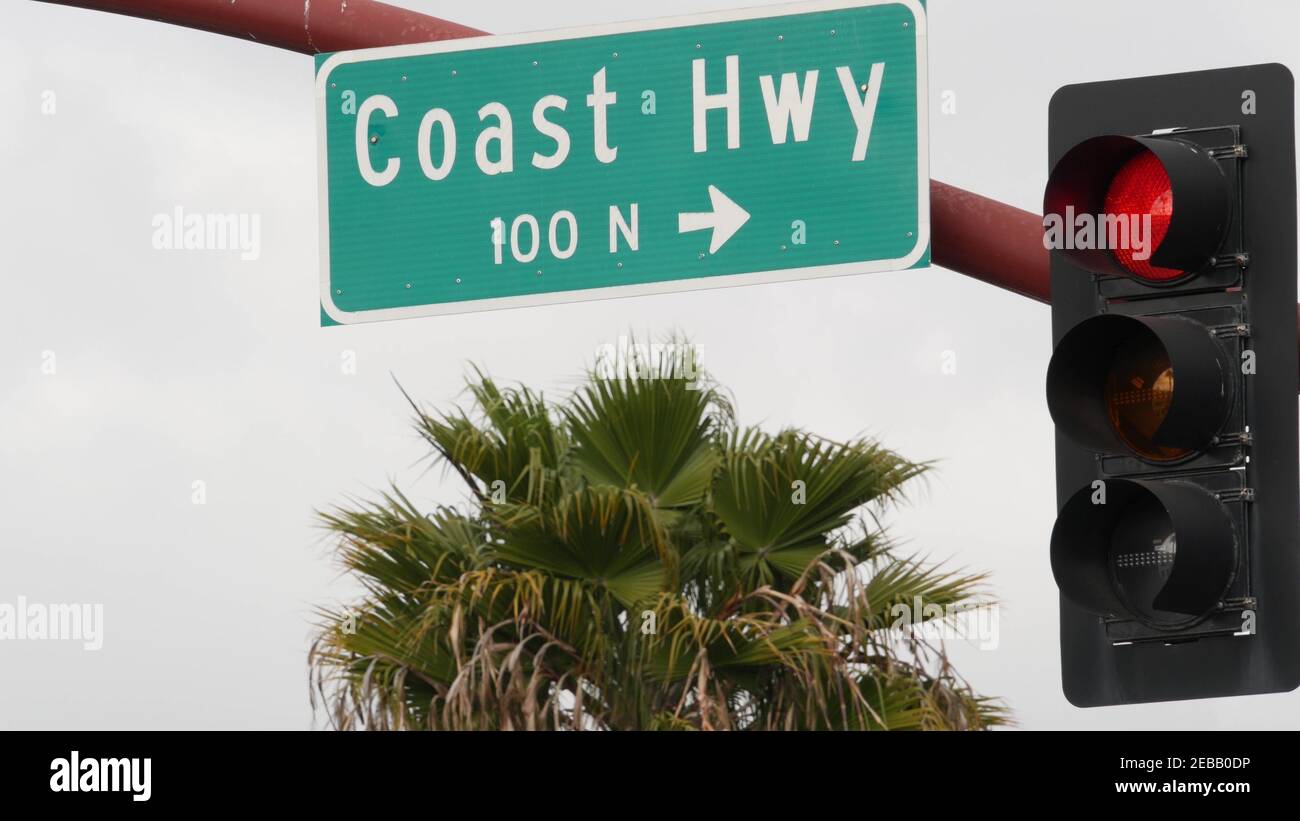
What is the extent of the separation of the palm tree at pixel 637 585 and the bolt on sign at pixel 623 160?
5.09m

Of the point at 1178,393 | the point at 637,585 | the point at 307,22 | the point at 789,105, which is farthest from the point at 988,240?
the point at 637,585

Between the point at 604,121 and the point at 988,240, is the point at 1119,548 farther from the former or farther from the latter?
the point at 604,121

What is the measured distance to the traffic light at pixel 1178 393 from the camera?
3547mm

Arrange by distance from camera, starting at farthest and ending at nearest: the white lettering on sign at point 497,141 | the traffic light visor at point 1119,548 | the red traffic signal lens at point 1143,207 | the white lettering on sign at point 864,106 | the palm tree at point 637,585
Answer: the palm tree at point 637,585 < the white lettering on sign at point 497,141 < the white lettering on sign at point 864,106 < the red traffic signal lens at point 1143,207 < the traffic light visor at point 1119,548

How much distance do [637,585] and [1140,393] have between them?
6.56 metres

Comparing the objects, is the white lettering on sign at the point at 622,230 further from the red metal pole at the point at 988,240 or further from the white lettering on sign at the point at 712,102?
the red metal pole at the point at 988,240

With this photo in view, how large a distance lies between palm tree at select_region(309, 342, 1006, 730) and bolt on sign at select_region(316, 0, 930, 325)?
5.09 metres

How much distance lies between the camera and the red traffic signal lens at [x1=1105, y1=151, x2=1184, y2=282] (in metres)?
3.75

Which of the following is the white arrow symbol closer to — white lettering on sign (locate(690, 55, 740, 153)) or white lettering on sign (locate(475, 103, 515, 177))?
white lettering on sign (locate(690, 55, 740, 153))

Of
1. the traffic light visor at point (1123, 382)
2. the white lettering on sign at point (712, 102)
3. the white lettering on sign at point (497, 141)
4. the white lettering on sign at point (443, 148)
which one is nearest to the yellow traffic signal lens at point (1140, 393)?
the traffic light visor at point (1123, 382)

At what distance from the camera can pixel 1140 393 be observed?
3.74 m

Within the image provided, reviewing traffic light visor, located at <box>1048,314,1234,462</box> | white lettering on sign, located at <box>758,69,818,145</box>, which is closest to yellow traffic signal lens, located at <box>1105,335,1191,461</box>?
traffic light visor, located at <box>1048,314,1234,462</box>

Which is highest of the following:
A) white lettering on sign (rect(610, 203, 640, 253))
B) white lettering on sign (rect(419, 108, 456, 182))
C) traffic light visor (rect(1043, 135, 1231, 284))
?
white lettering on sign (rect(419, 108, 456, 182))
